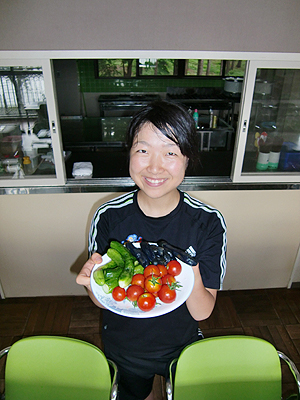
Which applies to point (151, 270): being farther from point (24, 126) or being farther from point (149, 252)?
point (24, 126)

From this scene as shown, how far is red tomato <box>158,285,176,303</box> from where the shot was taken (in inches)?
48.9

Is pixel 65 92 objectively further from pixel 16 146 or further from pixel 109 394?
pixel 109 394

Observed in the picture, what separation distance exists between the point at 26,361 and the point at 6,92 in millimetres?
1912

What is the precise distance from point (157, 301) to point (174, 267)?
0.51 feet

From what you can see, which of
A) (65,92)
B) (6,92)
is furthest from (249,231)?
(65,92)

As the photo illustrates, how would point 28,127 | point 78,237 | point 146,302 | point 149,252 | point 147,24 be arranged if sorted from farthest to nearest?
point 78,237, point 28,127, point 147,24, point 149,252, point 146,302

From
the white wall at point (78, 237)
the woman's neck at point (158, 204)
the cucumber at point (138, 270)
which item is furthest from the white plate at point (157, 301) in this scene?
the white wall at point (78, 237)

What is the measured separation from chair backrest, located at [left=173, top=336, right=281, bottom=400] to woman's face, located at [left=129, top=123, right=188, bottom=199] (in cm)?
72

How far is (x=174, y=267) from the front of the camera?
4.33 ft

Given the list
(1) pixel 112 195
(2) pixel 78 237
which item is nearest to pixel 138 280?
(1) pixel 112 195

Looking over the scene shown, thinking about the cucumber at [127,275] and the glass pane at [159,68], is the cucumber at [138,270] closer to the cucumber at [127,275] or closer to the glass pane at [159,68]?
the cucumber at [127,275]

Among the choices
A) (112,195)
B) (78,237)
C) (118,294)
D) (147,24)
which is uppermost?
(147,24)

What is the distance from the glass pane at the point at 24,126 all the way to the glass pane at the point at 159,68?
3.21 metres

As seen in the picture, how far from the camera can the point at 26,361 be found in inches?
53.8
